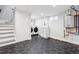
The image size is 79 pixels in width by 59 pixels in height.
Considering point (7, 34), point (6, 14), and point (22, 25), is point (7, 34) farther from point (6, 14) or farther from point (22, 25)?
point (22, 25)

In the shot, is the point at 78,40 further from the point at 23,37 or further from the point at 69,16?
the point at 23,37

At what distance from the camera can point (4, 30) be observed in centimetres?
387

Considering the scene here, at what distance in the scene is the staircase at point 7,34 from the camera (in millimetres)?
3696

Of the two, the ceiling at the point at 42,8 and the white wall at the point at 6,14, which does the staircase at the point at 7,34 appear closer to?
the white wall at the point at 6,14

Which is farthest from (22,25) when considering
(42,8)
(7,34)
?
(42,8)

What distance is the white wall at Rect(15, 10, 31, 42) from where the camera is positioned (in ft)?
15.5

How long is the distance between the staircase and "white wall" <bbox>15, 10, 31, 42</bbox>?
16.1 inches

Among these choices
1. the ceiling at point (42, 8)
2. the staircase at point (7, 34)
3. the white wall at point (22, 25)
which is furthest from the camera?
the white wall at point (22, 25)

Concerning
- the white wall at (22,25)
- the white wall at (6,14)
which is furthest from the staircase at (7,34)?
the white wall at (22,25)

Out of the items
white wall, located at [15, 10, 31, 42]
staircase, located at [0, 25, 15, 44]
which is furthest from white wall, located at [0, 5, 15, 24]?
white wall, located at [15, 10, 31, 42]

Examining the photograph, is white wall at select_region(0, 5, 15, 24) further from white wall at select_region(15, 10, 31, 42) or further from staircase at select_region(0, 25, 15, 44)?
white wall at select_region(15, 10, 31, 42)

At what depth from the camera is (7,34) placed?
3990 mm

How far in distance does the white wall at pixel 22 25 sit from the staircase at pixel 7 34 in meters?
0.41

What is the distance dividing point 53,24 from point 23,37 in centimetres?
314
